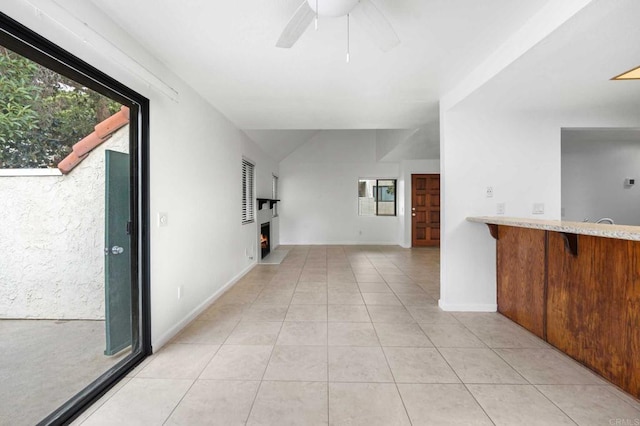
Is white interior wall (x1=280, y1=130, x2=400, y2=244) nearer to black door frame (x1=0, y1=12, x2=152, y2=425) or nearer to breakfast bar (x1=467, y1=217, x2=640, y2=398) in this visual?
breakfast bar (x1=467, y1=217, x2=640, y2=398)

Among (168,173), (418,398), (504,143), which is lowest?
(418,398)

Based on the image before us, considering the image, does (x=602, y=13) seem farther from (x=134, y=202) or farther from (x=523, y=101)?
(x=134, y=202)

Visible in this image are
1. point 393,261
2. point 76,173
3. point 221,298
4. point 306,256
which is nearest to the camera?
point 76,173

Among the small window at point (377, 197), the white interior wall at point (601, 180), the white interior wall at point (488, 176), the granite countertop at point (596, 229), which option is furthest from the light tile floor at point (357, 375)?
the small window at point (377, 197)

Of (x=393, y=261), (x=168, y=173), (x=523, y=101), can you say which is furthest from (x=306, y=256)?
(x=523, y=101)

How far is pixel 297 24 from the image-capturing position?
152 centimetres

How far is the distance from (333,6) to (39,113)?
2.04m

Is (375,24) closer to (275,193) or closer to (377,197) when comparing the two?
(275,193)

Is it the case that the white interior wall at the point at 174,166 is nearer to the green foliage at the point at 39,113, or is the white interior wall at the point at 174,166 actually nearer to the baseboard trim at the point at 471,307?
the green foliage at the point at 39,113

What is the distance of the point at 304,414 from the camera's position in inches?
59.9

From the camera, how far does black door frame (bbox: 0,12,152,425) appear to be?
1.51 metres

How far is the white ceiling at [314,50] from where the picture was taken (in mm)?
1674

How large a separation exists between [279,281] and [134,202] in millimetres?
2598

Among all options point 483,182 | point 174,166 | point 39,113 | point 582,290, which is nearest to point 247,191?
point 174,166
